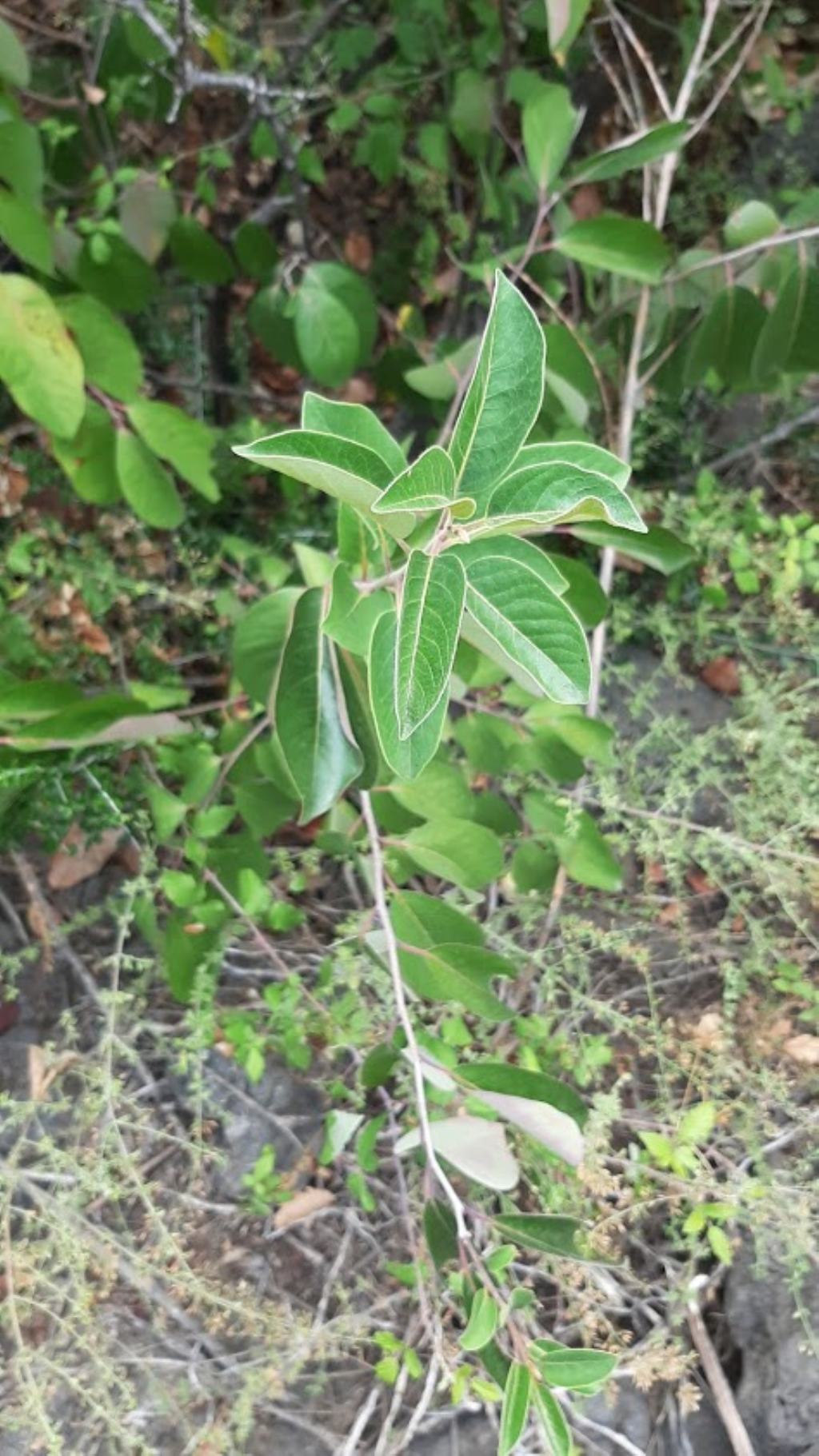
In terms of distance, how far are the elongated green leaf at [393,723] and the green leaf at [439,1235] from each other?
0.50 m

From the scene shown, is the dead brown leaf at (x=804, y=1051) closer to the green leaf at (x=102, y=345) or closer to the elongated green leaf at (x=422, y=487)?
the elongated green leaf at (x=422, y=487)

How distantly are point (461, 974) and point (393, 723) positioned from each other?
17.3 inches

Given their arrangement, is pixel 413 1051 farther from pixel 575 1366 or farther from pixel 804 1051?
pixel 804 1051

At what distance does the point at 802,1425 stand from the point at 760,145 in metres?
2.09

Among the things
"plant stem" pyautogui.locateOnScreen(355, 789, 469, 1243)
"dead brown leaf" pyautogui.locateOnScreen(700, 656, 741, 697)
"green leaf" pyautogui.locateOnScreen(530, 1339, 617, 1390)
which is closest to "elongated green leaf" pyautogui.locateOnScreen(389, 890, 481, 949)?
"plant stem" pyautogui.locateOnScreen(355, 789, 469, 1243)

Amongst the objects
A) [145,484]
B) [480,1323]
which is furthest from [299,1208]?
[145,484]

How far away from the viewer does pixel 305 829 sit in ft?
5.21

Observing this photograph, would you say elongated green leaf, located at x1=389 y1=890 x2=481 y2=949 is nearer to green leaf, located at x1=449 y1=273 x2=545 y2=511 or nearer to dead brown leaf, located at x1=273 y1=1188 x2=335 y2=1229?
green leaf, located at x1=449 y1=273 x2=545 y2=511

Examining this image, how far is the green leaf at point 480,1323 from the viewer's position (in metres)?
0.79

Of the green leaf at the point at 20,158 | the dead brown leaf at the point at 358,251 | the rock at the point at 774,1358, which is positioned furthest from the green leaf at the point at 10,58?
the rock at the point at 774,1358

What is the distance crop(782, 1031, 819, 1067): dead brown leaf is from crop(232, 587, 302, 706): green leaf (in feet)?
3.03

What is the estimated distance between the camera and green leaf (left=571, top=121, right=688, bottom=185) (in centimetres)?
100

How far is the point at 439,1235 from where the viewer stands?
90 cm

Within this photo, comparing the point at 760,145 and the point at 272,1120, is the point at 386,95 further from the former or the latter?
the point at 272,1120
